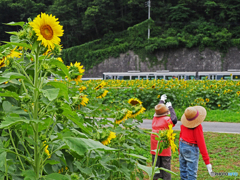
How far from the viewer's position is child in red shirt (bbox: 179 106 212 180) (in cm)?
332

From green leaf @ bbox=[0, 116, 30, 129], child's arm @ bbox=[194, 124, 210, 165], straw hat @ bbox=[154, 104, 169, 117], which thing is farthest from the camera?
straw hat @ bbox=[154, 104, 169, 117]

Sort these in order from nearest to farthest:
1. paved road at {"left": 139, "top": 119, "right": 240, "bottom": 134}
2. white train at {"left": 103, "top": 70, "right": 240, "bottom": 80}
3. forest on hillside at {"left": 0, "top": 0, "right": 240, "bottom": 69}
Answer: paved road at {"left": 139, "top": 119, "right": 240, "bottom": 134} → white train at {"left": 103, "top": 70, "right": 240, "bottom": 80} → forest on hillside at {"left": 0, "top": 0, "right": 240, "bottom": 69}

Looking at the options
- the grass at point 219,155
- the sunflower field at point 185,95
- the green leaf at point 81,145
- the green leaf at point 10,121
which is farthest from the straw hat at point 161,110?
the sunflower field at point 185,95

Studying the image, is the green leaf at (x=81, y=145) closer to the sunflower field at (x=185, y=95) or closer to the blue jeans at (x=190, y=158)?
the blue jeans at (x=190, y=158)

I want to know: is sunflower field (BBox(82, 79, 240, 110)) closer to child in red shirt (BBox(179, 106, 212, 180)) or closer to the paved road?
the paved road

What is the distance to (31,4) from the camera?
4309 cm

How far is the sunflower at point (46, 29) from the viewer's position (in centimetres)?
107

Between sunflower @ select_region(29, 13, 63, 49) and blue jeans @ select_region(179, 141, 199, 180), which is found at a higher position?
sunflower @ select_region(29, 13, 63, 49)

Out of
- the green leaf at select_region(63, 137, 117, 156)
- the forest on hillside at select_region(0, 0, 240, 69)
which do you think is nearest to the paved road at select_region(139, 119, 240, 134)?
the green leaf at select_region(63, 137, 117, 156)

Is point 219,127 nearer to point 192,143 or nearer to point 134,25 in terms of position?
point 192,143

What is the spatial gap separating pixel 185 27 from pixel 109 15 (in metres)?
13.0

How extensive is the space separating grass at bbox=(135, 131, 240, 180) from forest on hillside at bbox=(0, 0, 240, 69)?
90.0 ft

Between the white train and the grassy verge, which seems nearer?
the grassy verge

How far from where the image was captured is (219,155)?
506cm
